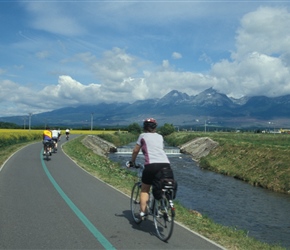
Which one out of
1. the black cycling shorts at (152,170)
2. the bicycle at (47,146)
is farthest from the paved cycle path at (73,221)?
the bicycle at (47,146)

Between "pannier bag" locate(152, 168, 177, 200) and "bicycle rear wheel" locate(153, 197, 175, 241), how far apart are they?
167 millimetres

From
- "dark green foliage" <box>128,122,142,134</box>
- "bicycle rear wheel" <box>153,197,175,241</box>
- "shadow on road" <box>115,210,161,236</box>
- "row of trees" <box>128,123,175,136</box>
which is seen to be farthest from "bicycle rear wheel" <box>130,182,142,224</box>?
"row of trees" <box>128,123,175,136</box>

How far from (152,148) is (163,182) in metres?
0.77

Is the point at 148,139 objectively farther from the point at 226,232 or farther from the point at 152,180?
the point at 226,232

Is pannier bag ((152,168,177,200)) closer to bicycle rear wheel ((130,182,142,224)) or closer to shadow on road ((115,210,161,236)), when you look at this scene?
shadow on road ((115,210,161,236))

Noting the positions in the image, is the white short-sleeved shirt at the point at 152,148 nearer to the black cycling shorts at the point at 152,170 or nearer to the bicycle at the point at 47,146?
the black cycling shorts at the point at 152,170

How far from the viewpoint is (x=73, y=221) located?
830 centimetres

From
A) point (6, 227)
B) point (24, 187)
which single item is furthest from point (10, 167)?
point (6, 227)

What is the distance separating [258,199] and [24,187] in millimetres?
13749

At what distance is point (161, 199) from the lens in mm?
7141

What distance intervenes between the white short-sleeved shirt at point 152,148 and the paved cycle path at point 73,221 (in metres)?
1.58

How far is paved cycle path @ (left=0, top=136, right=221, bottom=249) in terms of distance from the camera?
22.3 feet

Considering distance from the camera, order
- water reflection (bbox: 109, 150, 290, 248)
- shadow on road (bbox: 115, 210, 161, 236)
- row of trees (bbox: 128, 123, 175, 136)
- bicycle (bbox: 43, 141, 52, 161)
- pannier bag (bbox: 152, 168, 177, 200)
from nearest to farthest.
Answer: pannier bag (bbox: 152, 168, 177, 200)
shadow on road (bbox: 115, 210, 161, 236)
water reflection (bbox: 109, 150, 290, 248)
bicycle (bbox: 43, 141, 52, 161)
row of trees (bbox: 128, 123, 175, 136)

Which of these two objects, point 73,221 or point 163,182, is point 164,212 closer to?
point 163,182
